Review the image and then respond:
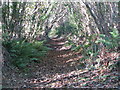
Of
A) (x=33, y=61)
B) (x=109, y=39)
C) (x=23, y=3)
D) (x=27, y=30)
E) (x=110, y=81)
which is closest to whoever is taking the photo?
(x=110, y=81)

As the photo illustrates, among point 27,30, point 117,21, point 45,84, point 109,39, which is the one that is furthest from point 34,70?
point 27,30

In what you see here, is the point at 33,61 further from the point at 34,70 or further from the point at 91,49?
the point at 91,49

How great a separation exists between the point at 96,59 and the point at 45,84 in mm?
2507

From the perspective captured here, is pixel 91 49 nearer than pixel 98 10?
No

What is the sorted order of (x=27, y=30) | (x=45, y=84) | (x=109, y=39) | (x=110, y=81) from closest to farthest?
(x=110, y=81), (x=45, y=84), (x=109, y=39), (x=27, y=30)

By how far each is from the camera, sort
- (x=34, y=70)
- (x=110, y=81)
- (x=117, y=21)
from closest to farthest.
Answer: (x=110, y=81) < (x=117, y=21) < (x=34, y=70)

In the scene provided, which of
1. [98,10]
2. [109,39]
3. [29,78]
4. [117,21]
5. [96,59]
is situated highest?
[98,10]

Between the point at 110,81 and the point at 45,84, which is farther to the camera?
the point at 45,84

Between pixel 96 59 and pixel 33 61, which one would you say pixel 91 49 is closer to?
pixel 96 59

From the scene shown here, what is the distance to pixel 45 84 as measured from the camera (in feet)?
21.1

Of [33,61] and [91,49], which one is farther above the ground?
[91,49]

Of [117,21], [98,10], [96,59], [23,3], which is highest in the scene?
[23,3]

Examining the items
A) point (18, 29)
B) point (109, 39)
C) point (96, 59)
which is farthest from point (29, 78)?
point (18, 29)

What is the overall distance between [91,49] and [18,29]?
5236mm
